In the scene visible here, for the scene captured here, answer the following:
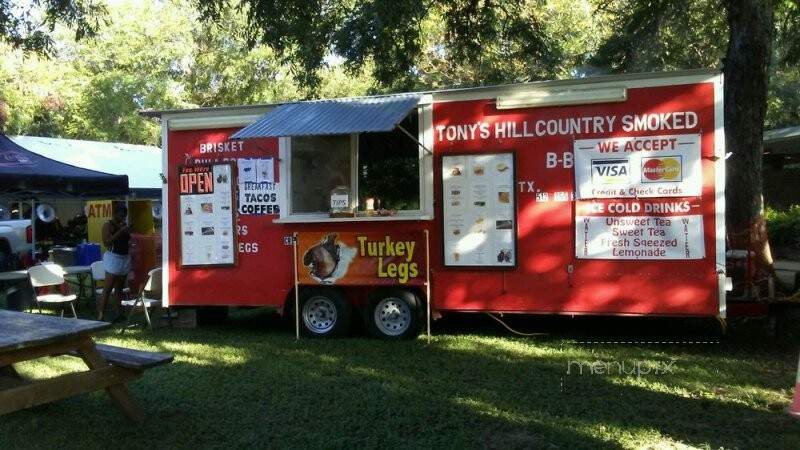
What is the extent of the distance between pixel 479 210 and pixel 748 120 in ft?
10.9

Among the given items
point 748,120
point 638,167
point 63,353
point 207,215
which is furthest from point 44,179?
point 748,120

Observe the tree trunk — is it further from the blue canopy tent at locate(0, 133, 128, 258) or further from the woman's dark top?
the blue canopy tent at locate(0, 133, 128, 258)

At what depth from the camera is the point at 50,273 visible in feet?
30.4

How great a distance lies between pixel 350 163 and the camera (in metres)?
8.24

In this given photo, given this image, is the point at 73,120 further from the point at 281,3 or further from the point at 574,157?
the point at 574,157

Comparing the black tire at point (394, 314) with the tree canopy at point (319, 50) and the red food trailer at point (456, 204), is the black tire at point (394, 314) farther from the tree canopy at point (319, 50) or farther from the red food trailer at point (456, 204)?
the tree canopy at point (319, 50)

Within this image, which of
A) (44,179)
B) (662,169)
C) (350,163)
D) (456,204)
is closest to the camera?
(662,169)


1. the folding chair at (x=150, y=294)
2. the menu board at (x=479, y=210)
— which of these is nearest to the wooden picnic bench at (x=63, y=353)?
the folding chair at (x=150, y=294)

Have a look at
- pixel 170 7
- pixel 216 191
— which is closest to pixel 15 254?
pixel 216 191

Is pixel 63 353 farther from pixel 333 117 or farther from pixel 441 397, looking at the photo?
pixel 333 117

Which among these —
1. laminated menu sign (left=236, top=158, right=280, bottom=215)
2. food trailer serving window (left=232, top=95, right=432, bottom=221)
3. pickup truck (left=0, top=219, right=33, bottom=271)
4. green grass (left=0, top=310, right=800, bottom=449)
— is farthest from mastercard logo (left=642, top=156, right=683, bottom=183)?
pickup truck (left=0, top=219, right=33, bottom=271)

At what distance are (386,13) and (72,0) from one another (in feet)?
14.6

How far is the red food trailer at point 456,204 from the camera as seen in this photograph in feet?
22.6

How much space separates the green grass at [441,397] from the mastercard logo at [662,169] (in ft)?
5.54
